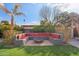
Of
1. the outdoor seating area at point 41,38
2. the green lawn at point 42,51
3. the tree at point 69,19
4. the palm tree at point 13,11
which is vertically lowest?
the green lawn at point 42,51

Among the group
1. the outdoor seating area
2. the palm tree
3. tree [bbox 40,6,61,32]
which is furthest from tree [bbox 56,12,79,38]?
the palm tree

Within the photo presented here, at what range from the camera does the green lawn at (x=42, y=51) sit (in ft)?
17.2

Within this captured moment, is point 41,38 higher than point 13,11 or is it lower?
lower

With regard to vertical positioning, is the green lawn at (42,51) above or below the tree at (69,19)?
below

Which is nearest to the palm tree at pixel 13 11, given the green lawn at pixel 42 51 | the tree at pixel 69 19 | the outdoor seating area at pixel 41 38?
the outdoor seating area at pixel 41 38

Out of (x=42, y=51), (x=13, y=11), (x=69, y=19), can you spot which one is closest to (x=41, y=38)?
(x=42, y=51)

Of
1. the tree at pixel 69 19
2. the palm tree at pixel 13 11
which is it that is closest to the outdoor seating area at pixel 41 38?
Result: the tree at pixel 69 19

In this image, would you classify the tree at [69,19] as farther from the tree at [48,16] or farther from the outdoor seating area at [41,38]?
the outdoor seating area at [41,38]

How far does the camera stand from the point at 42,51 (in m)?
5.28

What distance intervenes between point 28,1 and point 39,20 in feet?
1.71

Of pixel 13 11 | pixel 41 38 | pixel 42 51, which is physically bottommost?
pixel 42 51

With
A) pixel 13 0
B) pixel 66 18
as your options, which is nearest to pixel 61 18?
pixel 66 18

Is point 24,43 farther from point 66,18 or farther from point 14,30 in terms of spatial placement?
point 66,18

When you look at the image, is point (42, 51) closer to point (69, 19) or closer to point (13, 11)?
point (69, 19)
